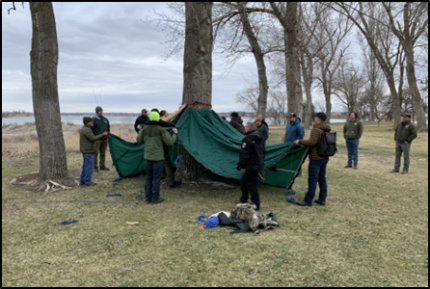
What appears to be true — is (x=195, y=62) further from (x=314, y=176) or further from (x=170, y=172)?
(x=314, y=176)

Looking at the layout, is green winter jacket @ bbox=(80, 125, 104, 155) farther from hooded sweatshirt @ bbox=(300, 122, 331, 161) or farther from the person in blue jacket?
the person in blue jacket

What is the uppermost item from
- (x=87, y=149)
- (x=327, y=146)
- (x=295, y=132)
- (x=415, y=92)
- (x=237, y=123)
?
(x=415, y=92)

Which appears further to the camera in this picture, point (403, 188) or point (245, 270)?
point (403, 188)

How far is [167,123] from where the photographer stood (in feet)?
20.2

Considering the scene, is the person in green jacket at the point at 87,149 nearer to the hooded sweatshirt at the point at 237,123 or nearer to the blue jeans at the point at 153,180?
the blue jeans at the point at 153,180

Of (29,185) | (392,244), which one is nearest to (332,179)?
(392,244)

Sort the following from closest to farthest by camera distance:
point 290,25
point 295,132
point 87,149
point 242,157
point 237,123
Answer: point 242,157
point 87,149
point 295,132
point 237,123
point 290,25

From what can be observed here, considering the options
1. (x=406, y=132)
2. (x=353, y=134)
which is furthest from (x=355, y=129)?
(x=406, y=132)

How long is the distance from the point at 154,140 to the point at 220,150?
4.59ft

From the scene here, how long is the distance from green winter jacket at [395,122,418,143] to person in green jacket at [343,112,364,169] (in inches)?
37.8

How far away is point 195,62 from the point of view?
22.3ft

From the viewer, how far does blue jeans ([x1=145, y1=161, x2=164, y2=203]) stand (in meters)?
5.47

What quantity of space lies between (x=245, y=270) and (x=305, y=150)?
3065 millimetres

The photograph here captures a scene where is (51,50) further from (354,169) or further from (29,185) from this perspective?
(354,169)
